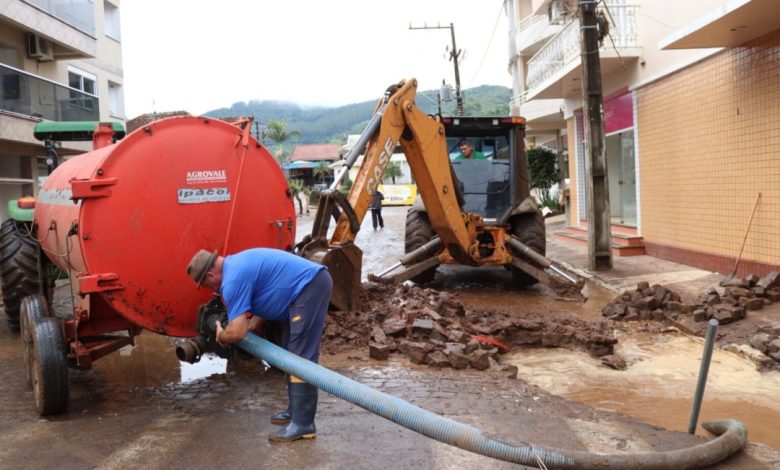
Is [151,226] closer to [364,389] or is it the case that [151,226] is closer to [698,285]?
[364,389]

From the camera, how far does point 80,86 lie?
21547mm

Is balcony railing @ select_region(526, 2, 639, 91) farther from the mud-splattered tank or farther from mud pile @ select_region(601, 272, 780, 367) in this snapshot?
the mud-splattered tank

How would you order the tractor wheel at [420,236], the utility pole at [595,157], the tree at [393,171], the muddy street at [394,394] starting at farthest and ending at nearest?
the tree at [393,171]
the utility pole at [595,157]
the tractor wheel at [420,236]
the muddy street at [394,394]

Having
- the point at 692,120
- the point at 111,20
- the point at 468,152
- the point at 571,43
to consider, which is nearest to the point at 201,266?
the point at 468,152

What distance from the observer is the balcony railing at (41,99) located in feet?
51.4

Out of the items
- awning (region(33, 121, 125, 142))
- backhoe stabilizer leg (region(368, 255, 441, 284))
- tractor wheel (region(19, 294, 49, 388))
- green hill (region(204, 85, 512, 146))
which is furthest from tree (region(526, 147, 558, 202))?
green hill (region(204, 85, 512, 146))

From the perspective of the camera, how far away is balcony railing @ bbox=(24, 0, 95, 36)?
59.8ft

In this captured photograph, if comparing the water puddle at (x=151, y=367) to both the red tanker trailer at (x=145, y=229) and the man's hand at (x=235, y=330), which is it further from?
the man's hand at (x=235, y=330)

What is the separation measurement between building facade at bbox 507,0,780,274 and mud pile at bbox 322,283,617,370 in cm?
383

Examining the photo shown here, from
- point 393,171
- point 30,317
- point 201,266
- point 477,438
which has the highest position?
point 393,171

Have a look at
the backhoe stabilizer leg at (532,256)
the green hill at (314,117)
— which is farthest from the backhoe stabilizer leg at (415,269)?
the green hill at (314,117)

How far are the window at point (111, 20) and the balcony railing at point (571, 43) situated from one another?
15.2 m

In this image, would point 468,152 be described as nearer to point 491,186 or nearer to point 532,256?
point 491,186

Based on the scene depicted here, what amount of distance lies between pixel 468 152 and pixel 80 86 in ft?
53.1
